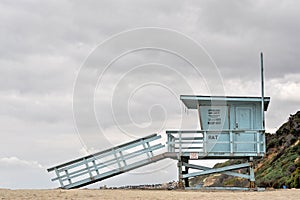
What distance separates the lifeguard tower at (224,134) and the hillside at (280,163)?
5912 mm

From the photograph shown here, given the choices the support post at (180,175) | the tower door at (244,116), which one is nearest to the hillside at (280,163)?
the tower door at (244,116)

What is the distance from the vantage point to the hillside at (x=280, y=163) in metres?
34.8

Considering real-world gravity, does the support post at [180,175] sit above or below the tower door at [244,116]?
below

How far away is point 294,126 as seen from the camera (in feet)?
160

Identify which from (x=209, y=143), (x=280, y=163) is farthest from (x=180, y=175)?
(x=280, y=163)

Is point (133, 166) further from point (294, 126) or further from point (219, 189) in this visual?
point (294, 126)

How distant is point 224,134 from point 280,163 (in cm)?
1551

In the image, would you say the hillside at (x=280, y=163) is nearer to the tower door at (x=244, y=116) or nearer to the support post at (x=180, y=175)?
→ the tower door at (x=244, y=116)

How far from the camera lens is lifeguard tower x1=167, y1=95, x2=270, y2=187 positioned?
25.9 metres

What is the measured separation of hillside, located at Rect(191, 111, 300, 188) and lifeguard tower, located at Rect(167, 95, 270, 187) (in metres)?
5.91

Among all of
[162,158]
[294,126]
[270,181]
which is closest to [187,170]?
[162,158]

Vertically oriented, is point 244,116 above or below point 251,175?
above

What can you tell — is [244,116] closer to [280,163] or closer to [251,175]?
[251,175]

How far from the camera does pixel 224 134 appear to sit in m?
26.3
